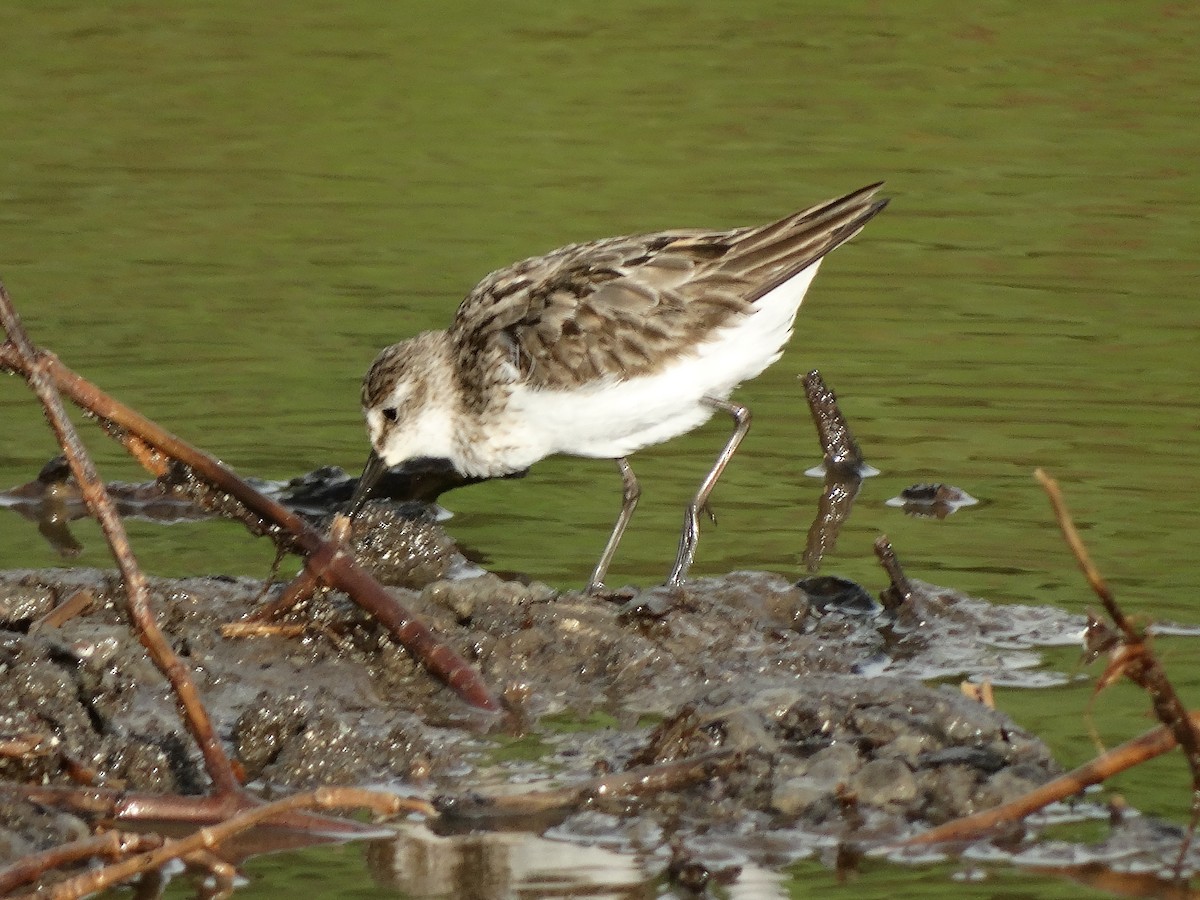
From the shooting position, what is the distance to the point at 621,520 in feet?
29.0

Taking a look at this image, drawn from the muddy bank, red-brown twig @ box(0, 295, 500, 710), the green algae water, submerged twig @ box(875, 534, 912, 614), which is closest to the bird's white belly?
the green algae water

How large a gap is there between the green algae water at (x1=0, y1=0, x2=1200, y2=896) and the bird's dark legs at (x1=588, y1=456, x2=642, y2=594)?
0.39 feet

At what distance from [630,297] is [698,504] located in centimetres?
89

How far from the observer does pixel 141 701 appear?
6.54 metres

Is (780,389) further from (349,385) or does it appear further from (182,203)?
(182,203)

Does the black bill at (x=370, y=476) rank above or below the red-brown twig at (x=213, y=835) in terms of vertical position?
above

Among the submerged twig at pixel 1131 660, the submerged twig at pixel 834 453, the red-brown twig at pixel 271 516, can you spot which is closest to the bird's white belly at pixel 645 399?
the submerged twig at pixel 834 453

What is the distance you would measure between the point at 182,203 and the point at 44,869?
1101 cm

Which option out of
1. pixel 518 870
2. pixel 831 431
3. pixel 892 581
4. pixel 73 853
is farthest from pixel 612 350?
pixel 73 853

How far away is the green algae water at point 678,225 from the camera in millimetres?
9164

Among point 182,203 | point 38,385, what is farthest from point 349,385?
point 38,385

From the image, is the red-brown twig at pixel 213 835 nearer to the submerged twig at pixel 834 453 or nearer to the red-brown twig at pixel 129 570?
the red-brown twig at pixel 129 570

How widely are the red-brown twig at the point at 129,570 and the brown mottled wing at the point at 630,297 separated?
125 inches

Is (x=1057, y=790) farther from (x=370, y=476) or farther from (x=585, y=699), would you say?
(x=370, y=476)
